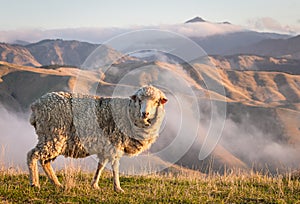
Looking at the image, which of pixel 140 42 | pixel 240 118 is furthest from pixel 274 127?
pixel 140 42

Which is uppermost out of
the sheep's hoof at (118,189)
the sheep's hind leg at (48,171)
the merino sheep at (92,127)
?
the merino sheep at (92,127)

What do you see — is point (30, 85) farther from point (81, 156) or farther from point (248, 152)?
point (81, 156)

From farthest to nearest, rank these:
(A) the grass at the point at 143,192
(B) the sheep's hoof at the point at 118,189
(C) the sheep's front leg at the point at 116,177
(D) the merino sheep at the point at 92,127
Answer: (D) the merino sheep at the point at 92,127 → (C) the sheep's front leg at the point at 116,177 → (B) the sheep's hoof at the point at 118,189 → (A) the grass at the point at 143,192

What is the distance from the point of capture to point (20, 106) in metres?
179

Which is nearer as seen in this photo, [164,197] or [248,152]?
[164,197]

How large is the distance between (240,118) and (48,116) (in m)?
184

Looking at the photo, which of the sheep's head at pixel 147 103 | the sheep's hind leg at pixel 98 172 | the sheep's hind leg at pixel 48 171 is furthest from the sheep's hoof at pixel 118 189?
the sheep's head at pixel 147 103

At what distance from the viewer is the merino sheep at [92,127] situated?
9023 millimetres

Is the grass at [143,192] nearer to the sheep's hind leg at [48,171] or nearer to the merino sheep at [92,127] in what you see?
the sheep's hind leg at [48,171]

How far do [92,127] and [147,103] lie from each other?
141cm

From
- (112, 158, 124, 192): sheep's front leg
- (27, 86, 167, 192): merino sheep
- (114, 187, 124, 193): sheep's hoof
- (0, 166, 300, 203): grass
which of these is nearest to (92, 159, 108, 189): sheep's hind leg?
(27, 86, 167, 192): merino sheep

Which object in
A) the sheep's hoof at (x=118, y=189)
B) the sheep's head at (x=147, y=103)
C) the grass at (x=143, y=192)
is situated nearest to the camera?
the grass at (x=143, y=192)

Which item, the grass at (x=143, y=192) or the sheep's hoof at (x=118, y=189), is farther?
the sheep's hoof at (x=118, y=189)

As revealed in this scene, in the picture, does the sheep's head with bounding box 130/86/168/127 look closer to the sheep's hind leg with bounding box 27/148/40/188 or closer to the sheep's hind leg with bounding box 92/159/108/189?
the sheep's hind leg with bounding box 92/159/108/189
